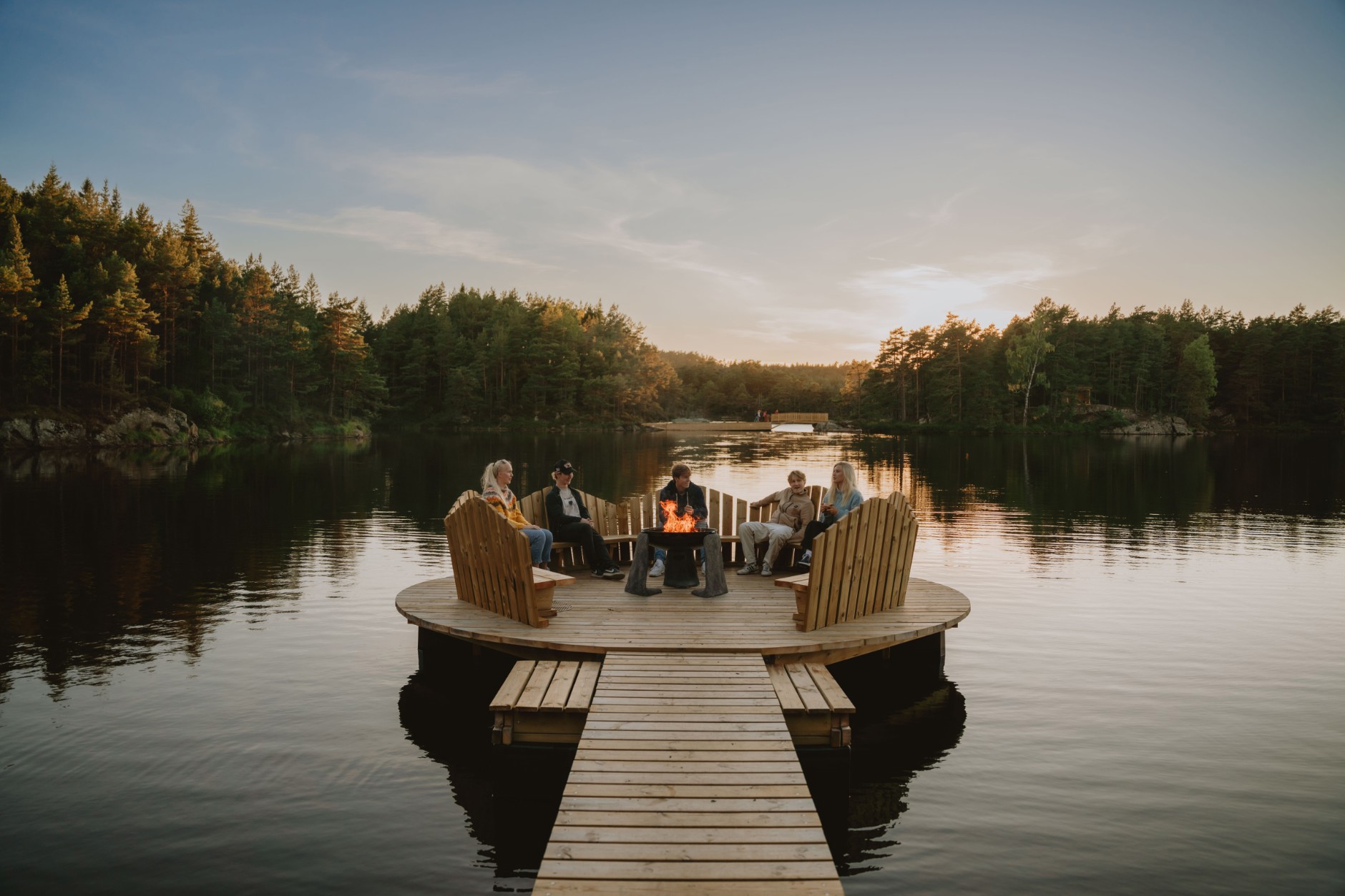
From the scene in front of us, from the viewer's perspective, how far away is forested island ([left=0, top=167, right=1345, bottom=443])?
5031 cm

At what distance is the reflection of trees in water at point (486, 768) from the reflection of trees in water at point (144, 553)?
3.32 metres

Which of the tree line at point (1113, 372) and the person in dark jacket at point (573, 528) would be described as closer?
the person in dark jacket at point (573, 528)

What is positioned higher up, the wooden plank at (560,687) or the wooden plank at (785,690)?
the wooden plank at (560,687)

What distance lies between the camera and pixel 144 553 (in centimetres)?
1505

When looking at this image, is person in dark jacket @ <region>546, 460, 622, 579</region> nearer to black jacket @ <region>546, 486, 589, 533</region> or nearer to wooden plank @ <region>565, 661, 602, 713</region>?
black jacket @ <region>546, 486, 589, 533</region>

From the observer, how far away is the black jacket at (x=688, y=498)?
9.65 m

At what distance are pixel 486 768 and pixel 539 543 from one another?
373 cm

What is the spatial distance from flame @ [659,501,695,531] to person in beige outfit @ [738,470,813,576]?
4.14 feet

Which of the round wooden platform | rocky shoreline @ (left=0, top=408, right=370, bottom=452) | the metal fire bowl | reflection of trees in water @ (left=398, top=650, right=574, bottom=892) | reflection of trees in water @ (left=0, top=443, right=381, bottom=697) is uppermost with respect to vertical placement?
rocky shoreline @ (left=0, top=408, right=370, bottom=452)

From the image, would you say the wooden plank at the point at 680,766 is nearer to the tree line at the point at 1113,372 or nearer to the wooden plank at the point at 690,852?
the wooden plank at the point at 690,852

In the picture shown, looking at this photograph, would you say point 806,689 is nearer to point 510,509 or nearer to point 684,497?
point 684,497

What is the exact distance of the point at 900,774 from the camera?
648 centimetres

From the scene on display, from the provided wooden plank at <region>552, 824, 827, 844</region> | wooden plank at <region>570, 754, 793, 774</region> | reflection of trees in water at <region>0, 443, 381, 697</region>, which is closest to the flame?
wooden plank at <region>570, 754, 793, 774</region>

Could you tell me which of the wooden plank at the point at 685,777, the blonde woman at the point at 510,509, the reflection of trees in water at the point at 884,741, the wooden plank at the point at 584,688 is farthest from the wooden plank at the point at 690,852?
the blonde woman at the point at 510,509
